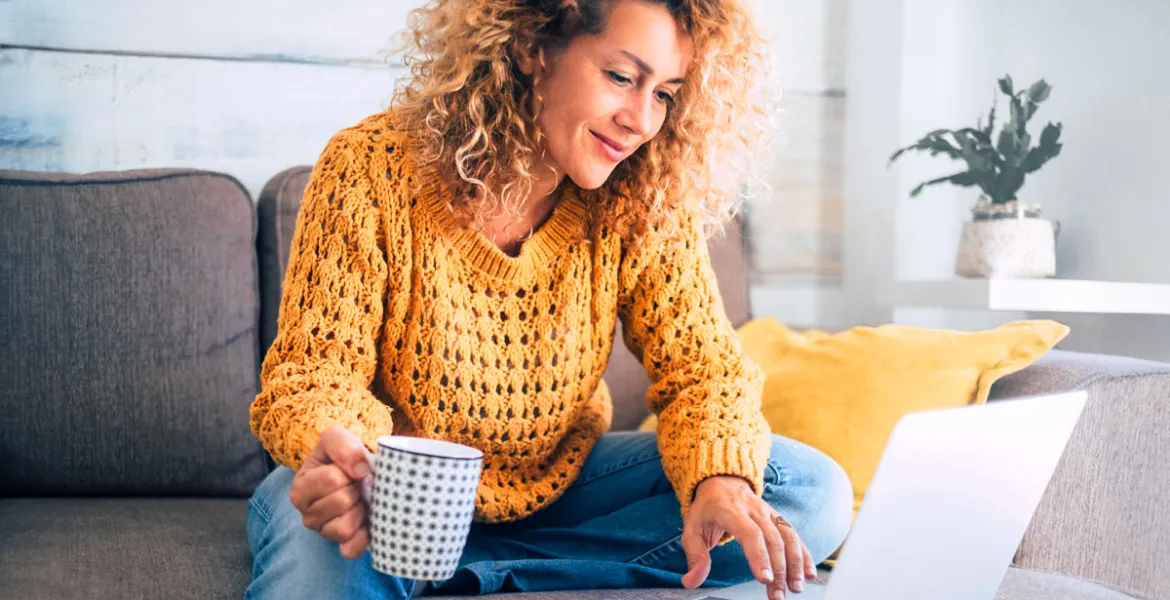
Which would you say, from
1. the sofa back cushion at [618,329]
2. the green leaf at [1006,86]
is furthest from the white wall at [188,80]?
the green leaf at [1006,86]

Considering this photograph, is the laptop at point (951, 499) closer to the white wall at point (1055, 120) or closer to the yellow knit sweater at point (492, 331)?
the yellow knit sweater at point (492, 331)

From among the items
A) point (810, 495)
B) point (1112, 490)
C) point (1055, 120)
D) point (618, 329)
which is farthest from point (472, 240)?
point (1055, 120)

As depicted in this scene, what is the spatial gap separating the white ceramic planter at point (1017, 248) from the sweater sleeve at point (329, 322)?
109 centimetres

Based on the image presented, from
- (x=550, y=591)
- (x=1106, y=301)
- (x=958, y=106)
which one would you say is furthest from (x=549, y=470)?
(x=958, y=106)

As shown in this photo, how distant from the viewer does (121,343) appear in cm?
140

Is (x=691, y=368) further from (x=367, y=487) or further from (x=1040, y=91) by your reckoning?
(x=1040, y=91)

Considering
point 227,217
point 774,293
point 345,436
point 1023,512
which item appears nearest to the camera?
point 345,436

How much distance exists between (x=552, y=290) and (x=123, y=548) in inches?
23.0

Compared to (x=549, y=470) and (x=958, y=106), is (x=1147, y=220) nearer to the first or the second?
(x=958, y=106)

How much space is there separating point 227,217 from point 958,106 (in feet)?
4.74

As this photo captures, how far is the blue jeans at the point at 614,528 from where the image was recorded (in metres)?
1.04

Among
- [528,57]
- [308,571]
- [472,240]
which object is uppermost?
[528,57]

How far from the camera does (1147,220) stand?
1616 millimetres

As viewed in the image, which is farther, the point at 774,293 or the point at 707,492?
the point at 774,293
